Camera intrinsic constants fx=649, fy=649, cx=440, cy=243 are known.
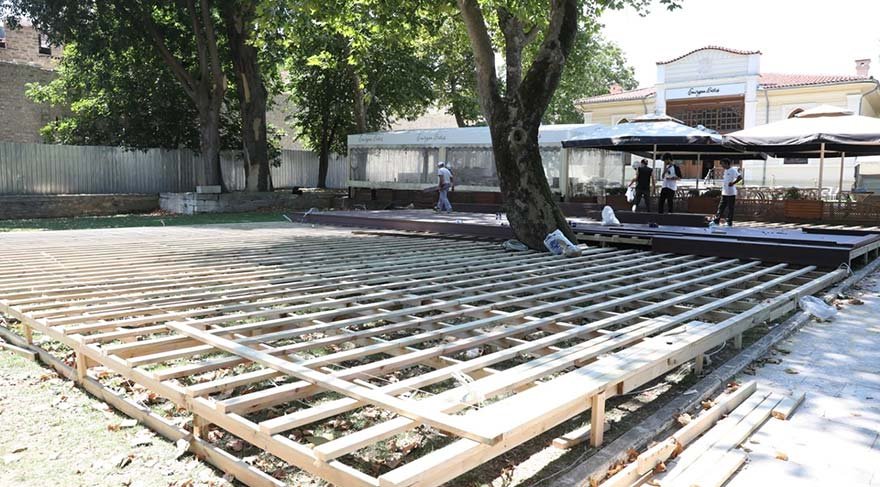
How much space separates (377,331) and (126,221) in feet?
50.5

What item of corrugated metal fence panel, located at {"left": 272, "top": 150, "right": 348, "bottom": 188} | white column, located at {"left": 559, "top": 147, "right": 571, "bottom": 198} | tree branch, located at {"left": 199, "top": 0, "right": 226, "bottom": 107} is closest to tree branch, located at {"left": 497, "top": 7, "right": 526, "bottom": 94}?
white column, located at {"left": 559, "top": 147, "right": 571, "bottom": 198}

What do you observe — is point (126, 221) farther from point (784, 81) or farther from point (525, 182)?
point (784, 81)

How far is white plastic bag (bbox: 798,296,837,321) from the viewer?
6121 millimetres

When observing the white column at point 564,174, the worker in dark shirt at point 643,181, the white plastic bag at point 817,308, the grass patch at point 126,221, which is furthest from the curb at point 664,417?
the grass patch at point 126,221

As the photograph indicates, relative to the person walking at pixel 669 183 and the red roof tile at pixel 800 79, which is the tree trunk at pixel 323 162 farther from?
the red roof tile at pixel 800 79

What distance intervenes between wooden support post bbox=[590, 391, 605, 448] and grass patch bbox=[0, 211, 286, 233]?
1466 cm

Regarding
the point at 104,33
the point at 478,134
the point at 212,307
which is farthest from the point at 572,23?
the point at 104,33

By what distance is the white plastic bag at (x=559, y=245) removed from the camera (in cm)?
913

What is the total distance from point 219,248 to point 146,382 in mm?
6032

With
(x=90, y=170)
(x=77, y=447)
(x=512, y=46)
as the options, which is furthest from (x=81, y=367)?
(x=90, y=170)

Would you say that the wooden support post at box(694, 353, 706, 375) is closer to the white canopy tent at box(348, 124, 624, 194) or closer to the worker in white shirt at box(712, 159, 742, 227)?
the worker in white shirt at box(712, 159, 742, 227)

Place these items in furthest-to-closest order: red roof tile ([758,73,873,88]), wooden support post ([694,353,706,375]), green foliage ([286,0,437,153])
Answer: red roof tile ([758,73,873,88]) < green foliage ([286,0,437,153]) < wooden support post ([694,353,706,375])

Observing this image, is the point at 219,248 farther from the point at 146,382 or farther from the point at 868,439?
the point at 868,439

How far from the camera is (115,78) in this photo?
2242cm
